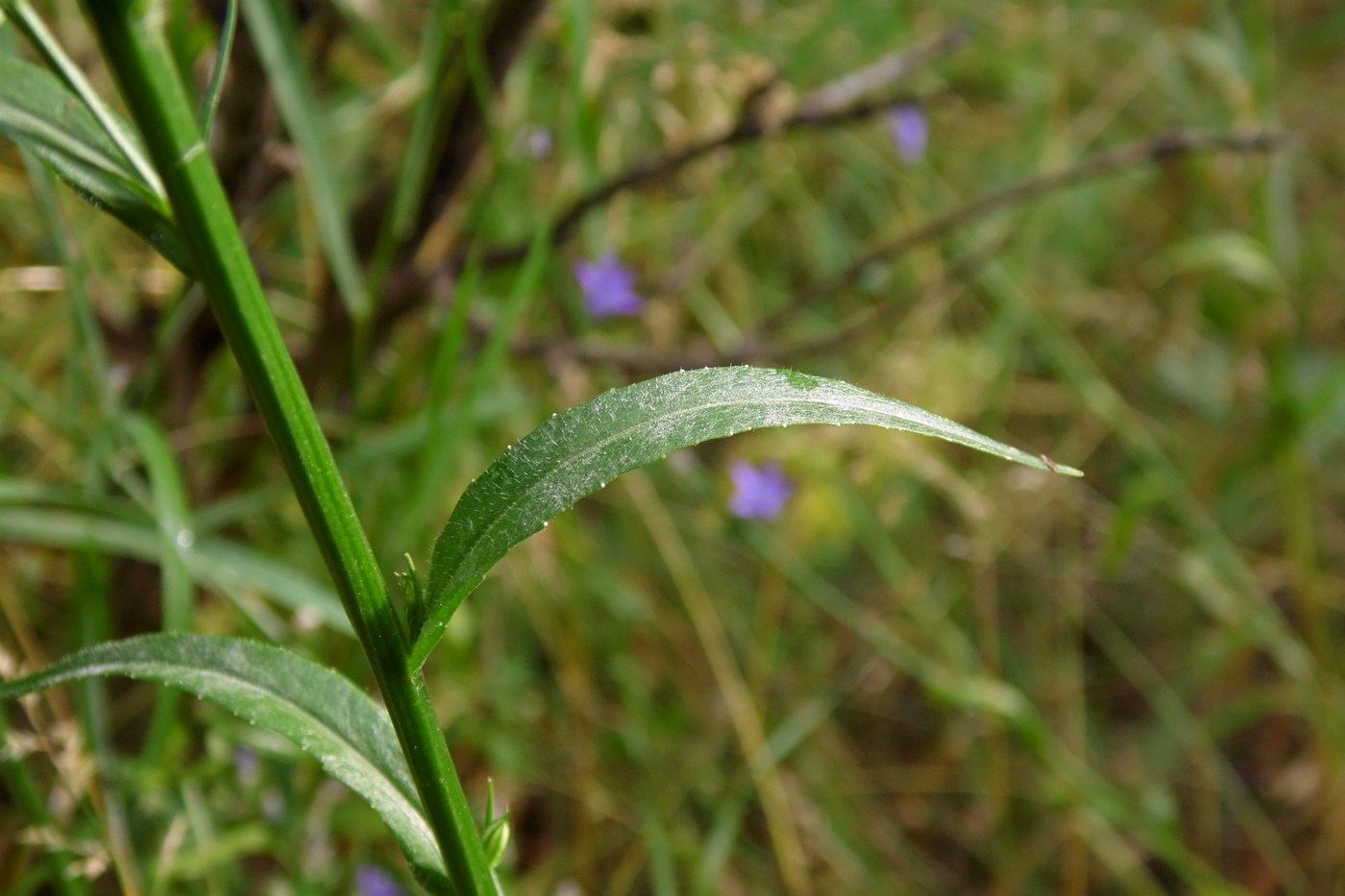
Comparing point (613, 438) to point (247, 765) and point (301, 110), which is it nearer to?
point (301, 110)

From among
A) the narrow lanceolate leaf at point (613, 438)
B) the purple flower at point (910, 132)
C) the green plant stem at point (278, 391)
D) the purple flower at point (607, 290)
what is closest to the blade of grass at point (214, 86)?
the green plant stem at point (278, 391)

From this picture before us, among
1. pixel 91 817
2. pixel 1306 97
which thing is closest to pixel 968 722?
pixel 91 817

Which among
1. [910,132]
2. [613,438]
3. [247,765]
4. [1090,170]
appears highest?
[910,132]

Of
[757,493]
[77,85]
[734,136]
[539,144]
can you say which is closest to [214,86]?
[77,85]

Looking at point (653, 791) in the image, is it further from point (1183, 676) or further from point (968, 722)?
point (1183, 676)

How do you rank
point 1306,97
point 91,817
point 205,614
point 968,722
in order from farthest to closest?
point 1306,97 → point 968,722 → point 205,614 → point 91,817

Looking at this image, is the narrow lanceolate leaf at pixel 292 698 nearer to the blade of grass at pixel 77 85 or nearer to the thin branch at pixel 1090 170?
the blade of grass at pixel 77 85
